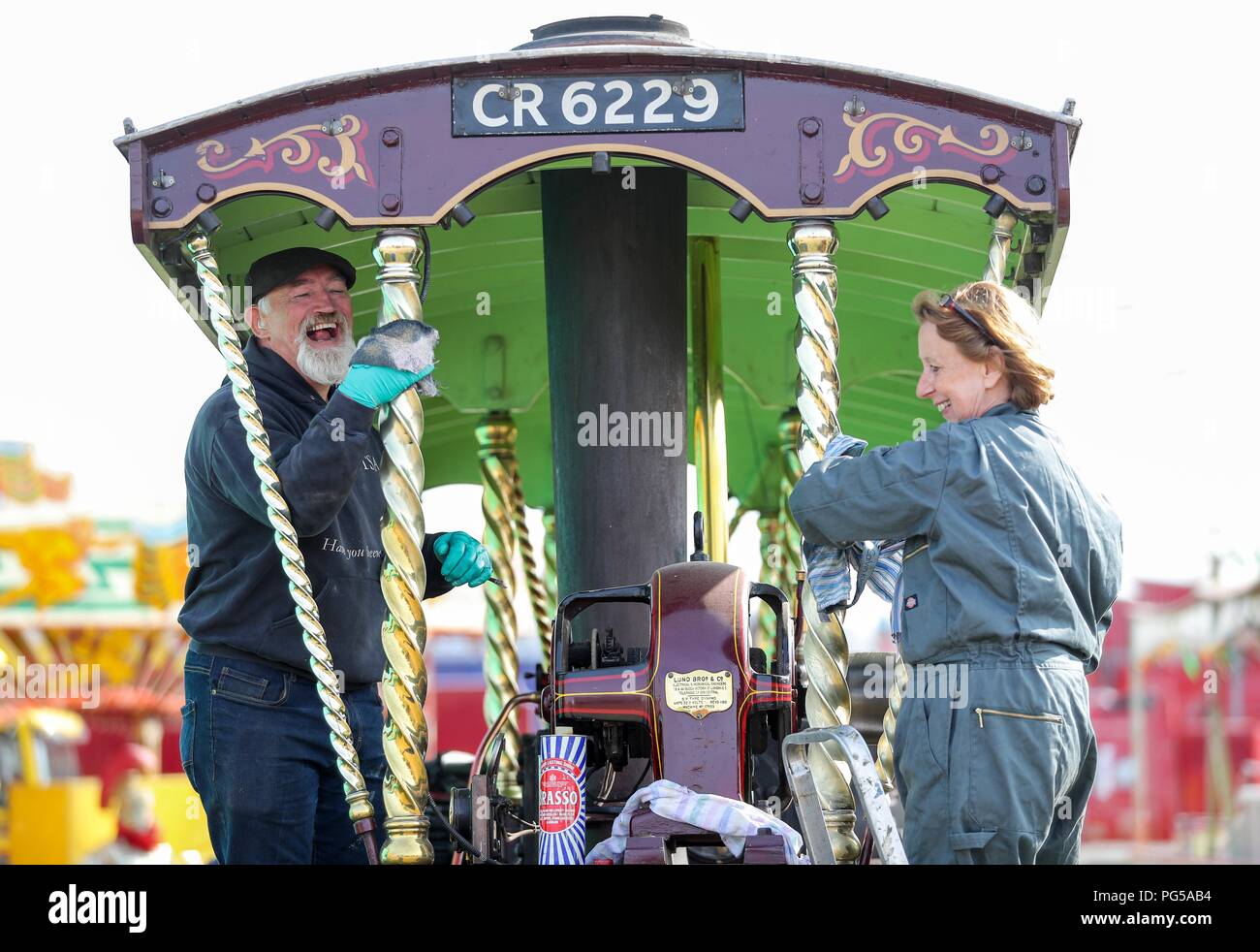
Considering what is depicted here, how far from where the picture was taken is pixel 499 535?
1025 centimetres

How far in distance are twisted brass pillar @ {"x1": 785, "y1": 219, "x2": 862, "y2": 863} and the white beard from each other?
1.74 metres

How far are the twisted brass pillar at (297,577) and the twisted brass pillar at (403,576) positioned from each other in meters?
0.11

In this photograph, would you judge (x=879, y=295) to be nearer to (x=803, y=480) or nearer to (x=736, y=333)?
(x=736, y=333)

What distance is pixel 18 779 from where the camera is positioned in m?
25.6

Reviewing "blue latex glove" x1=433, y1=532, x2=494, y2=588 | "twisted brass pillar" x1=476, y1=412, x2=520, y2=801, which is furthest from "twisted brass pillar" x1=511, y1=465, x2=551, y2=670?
"blue latex glove" x1=433, y1=532, x2=494, y2=588

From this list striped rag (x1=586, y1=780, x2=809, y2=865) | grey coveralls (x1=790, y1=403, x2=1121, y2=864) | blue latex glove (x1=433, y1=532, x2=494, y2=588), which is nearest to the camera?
grey coveralls (x1=790, y1=403, x2=1121, y2=864)

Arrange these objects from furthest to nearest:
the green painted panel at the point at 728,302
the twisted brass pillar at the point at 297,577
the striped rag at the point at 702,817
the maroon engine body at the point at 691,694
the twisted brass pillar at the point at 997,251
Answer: the green painted panel at the point at 728,302
the twisted brass pillar at the point at 997,251
the twisted brass pillar at the point at 297,577
the maroon engine body at the point at 691,694
the striped rag at the point at 702,817

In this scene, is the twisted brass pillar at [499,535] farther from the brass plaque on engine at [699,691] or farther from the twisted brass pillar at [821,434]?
the brass plaque on engine at [699,691]

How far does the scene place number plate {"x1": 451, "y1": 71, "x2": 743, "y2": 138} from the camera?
595 centimetres

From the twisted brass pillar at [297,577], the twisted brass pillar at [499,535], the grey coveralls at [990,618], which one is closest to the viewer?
the grey coveralls at [990,618]

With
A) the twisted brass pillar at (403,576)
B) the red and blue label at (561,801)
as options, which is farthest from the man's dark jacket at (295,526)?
the red and blue label at (561,801)

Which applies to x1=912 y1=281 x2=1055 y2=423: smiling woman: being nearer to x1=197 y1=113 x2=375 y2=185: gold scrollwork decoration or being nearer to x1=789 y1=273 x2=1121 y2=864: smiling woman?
x1=789 y1=273 x2=1121 y2=864: smiling woman

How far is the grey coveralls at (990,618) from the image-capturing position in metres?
4.50

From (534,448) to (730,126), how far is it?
5.41 m
